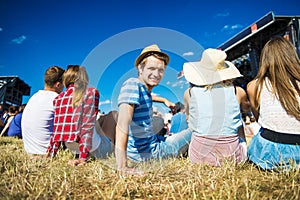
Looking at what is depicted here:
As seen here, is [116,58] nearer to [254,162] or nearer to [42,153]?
[42,153]

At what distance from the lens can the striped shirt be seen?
1.45 metres

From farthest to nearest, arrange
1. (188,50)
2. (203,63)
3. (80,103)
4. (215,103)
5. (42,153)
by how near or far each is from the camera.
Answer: (42,153), (188,50), (80,103), (203,63), (215,103)

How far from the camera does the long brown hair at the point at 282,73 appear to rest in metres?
1.38

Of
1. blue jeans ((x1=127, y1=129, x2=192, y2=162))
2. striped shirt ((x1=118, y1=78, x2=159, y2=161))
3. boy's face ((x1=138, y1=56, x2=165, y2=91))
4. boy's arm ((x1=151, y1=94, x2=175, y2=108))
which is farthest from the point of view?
boy's arm ((x1=151, y1=94, x2=175, y2=108))

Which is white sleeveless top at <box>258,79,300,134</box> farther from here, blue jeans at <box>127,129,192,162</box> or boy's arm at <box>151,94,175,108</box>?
boy's arm at <box>151,94,175,108</box>

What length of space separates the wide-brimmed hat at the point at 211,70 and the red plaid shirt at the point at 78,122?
2.63ft

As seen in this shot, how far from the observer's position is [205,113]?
1.60 metres

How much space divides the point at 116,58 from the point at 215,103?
3.16 ft

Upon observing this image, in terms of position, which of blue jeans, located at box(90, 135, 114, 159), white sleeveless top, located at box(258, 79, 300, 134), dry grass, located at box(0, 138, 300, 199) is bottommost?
dry grass, located at box(0, 138, 300, 199)

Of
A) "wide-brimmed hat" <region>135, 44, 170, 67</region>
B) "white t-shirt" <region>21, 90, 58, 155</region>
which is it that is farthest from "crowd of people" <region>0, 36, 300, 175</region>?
"white t-shirt" <region>21, 90, 58, 155</region>

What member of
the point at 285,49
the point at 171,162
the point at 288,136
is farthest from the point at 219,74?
the point at 171,162

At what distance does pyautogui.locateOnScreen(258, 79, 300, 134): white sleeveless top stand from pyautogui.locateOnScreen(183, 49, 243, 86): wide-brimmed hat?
0.76 feet

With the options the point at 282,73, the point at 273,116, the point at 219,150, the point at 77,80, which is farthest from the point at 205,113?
the point at 77,80

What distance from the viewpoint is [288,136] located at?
1356mm
